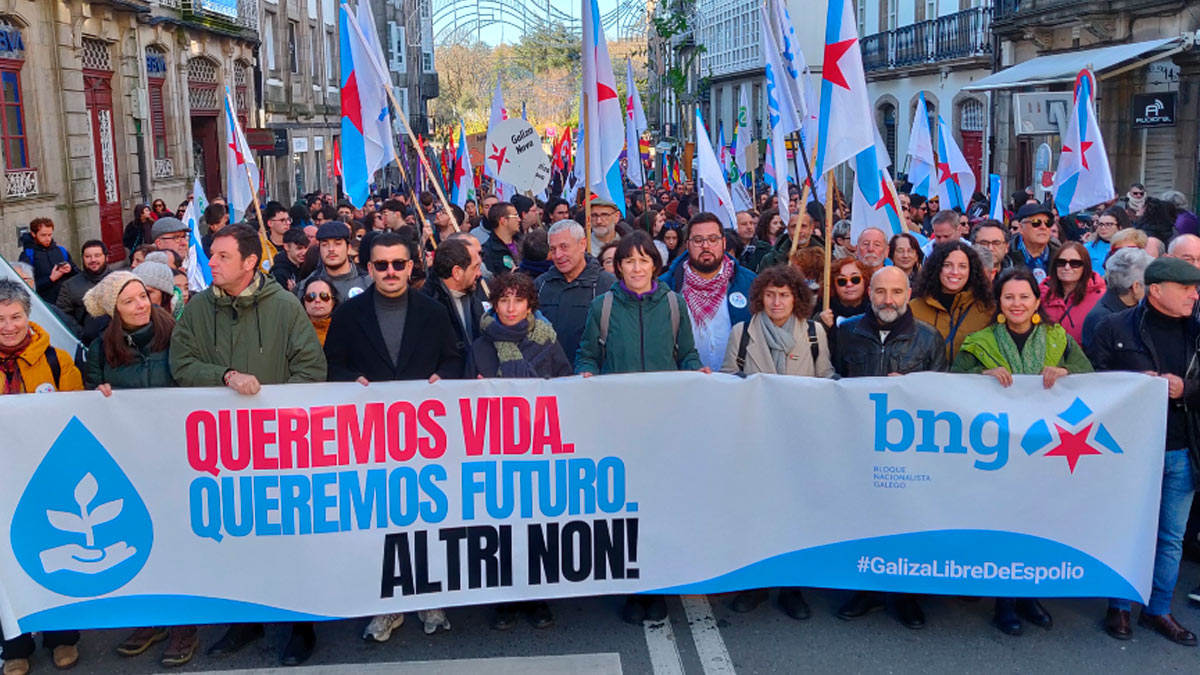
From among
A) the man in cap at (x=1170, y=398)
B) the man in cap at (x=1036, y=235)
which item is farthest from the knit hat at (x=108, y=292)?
the man in cap at (x=1036, y=235)

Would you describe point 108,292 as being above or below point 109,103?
below

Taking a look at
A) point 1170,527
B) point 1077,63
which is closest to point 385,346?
point 1170,527

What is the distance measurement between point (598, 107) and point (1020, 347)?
365 centimetres

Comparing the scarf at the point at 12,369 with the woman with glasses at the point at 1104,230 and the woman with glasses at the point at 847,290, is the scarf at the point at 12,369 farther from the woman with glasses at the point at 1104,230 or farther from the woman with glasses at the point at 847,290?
the woman with glasses at the point at 1104,230

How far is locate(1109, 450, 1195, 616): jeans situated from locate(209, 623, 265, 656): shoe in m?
3.61

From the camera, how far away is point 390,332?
5.18 meters

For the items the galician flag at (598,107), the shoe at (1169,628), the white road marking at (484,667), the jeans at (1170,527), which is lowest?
the shoe at (1169,628)

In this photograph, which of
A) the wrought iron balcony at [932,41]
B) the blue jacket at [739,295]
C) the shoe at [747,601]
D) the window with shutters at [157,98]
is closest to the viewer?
the shoe at [747,601]

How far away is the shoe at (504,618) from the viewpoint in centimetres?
498

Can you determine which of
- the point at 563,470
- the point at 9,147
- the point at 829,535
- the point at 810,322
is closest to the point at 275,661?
the point at 563,470

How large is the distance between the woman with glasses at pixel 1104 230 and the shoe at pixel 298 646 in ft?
19.7

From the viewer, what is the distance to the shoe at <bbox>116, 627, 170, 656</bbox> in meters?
4.81

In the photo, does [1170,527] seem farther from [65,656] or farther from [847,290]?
[65,656]

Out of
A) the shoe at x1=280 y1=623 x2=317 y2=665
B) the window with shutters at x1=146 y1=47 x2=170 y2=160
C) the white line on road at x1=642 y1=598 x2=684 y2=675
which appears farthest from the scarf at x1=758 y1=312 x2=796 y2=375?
the window with shutters at x1=146 y1=47 x2=170 y2=160
